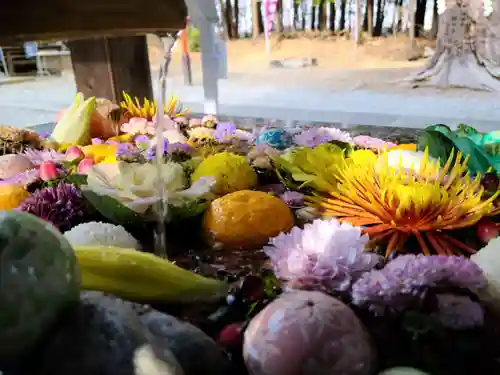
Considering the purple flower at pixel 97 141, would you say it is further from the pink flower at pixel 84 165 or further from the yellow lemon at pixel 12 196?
the yellow lemon at pixel 12 196

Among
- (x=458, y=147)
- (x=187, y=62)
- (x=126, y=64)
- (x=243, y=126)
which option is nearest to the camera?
(x=458, y=147)

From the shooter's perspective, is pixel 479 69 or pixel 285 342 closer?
pixel 285 342

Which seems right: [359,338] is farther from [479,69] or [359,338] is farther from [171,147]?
[479,69]

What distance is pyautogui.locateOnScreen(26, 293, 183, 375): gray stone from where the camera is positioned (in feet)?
1.14

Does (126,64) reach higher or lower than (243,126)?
higher

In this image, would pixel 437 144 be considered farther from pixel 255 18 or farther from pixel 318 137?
pixel 255 18

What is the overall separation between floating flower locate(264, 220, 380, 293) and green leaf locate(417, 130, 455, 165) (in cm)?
36

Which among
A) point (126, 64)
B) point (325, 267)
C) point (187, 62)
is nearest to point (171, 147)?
point (325, 267)

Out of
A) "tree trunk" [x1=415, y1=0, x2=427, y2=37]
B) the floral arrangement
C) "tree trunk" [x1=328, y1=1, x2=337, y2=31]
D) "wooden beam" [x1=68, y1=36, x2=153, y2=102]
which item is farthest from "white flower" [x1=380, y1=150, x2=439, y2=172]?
"tree trunk" [x1=328, y1=1, x2=337, y2=31]

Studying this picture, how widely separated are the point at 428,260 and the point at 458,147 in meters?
0.41

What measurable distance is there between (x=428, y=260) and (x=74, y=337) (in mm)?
299

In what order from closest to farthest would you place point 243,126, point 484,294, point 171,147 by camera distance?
point 484,294, point 171,147, point 243,126

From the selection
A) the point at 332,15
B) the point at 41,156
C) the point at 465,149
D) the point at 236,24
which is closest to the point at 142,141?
the point at 41,156

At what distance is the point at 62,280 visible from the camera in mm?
372
